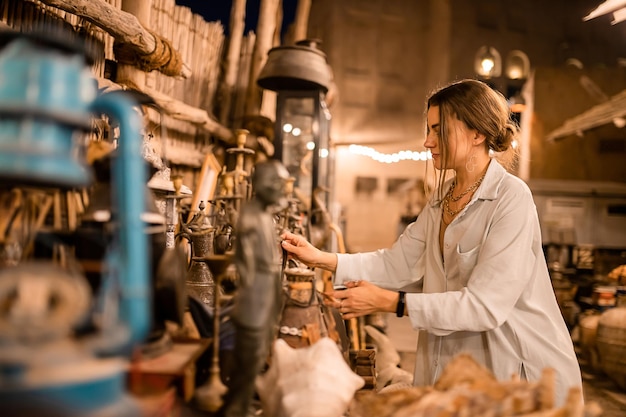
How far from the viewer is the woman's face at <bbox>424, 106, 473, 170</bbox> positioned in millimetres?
2107

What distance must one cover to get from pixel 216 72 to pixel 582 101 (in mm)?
9312

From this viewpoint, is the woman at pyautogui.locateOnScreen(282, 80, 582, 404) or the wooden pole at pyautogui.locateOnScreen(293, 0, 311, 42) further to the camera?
the wooden pole at pyautogui.locateOnScreen(293, 0, 311, 42)

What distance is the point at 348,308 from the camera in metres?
1.83

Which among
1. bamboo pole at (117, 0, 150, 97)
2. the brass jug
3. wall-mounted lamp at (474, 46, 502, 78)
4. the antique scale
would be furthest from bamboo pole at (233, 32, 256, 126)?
wall-mounted lamp at (474, 46, 502, 78)

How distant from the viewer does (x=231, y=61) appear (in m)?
5.77

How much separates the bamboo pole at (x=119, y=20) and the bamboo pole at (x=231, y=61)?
7.44 feet

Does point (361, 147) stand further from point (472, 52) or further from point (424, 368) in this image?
point (424, 368)

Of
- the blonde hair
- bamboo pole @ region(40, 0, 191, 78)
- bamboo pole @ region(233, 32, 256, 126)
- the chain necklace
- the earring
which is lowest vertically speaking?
the chain necklace

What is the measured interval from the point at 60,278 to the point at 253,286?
16.0 inches

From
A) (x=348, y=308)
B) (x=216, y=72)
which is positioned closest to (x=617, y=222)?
(x=216, y=72)

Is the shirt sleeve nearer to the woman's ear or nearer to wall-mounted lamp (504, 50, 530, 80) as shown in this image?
the woman's ear

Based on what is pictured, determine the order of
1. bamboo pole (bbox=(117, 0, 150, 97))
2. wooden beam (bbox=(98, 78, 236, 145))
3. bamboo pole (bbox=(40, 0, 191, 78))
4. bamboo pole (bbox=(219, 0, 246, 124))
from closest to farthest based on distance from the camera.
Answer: bamboo pole (bbox=(40, 0, 191, 78)) < bamboo pole (bbox=(117, 0, 150, 97)) < wooden beam (bbox=(98, 78, 236, 145)) < bamboo pole (bbox=(219, 0, 246, 124))

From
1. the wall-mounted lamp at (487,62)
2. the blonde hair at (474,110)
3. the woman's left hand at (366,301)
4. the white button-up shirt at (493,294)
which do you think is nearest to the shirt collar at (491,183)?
the white button-up shirt at (493,294)

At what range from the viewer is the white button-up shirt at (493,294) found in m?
1.78
